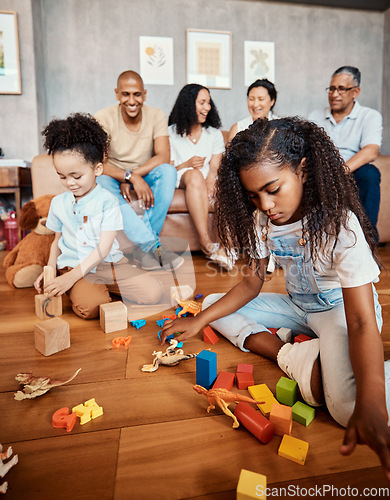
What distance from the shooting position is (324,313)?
87 cm

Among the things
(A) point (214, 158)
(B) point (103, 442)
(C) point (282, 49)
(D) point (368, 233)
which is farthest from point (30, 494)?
(C) point (282, 49)

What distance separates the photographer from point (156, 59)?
3277 mm

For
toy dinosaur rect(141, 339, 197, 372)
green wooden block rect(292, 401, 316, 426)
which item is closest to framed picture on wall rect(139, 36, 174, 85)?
toy dinosaur rect(141, 339, 197, 372)

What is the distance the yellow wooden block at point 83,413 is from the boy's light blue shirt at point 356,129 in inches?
81.6

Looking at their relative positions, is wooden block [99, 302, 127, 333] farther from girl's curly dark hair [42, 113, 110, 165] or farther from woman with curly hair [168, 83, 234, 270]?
woman with curly hair [168, 83, 234, 270]

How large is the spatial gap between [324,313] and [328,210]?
0.28 m

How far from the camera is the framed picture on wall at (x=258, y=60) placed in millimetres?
3445

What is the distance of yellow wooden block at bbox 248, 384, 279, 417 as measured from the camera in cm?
71

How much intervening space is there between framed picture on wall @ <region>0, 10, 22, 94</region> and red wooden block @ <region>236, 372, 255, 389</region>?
9.68 feet

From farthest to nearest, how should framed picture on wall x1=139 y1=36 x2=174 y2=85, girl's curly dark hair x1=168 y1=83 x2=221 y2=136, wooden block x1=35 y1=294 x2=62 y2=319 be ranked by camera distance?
framed picture on wall x1=139 y1=36 x2=174 y2=85, girl's curly dark hair x1=168 y1=83 x2=221 y2=136, wooden block x1=35 y1=294 x2=62 y2=319

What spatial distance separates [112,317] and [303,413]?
2.07 ft

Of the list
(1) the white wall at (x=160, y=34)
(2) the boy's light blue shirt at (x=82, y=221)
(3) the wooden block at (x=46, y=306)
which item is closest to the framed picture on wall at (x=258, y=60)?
(1) the white wall at (x=160, y=34)

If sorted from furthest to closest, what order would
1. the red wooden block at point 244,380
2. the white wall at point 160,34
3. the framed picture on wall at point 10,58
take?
the white wall at point 160,34, the framed picture on wall at point 10,58, the red wooden block at point 244,380

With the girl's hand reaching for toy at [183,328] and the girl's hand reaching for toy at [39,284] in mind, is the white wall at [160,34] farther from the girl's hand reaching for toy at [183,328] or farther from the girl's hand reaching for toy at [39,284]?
the girl's hand reaching for toy at [183,328]
